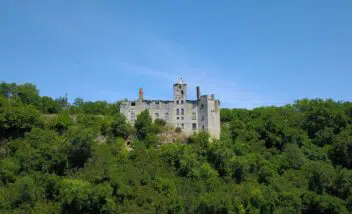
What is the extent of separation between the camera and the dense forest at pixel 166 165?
1795 inches

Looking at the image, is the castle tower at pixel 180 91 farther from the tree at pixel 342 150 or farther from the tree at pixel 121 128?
the tree at pixel 342 150

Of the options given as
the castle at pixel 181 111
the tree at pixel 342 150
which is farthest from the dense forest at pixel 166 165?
the castle at pixel 181 111

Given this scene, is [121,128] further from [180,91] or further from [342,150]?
[342,150]

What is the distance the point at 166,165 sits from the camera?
172ft

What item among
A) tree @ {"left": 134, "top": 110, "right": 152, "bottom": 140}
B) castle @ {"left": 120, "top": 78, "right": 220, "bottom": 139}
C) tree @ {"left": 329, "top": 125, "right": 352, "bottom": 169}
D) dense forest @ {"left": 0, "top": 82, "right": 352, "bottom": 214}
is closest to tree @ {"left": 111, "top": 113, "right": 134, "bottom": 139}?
dense forest @ {"left": 0, "top": 82, "right": 352, "bottom": 214}

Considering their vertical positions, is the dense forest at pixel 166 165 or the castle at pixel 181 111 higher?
A: the castle at pixel 181 111

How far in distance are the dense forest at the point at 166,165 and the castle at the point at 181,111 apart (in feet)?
5.07

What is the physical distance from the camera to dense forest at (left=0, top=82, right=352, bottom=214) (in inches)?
1795

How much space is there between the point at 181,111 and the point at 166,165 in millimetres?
10250

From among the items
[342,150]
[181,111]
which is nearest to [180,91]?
[181,111]

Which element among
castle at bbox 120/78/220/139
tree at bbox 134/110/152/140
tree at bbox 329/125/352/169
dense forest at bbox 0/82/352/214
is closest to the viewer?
dense forest at bbox 0/82/352/214

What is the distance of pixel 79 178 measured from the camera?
48781 millimetres

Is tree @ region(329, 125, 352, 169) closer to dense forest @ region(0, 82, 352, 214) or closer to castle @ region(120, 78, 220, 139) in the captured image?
dense forest @ region(0, 82, 352, 214)

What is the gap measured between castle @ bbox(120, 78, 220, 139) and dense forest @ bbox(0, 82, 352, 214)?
154cm
